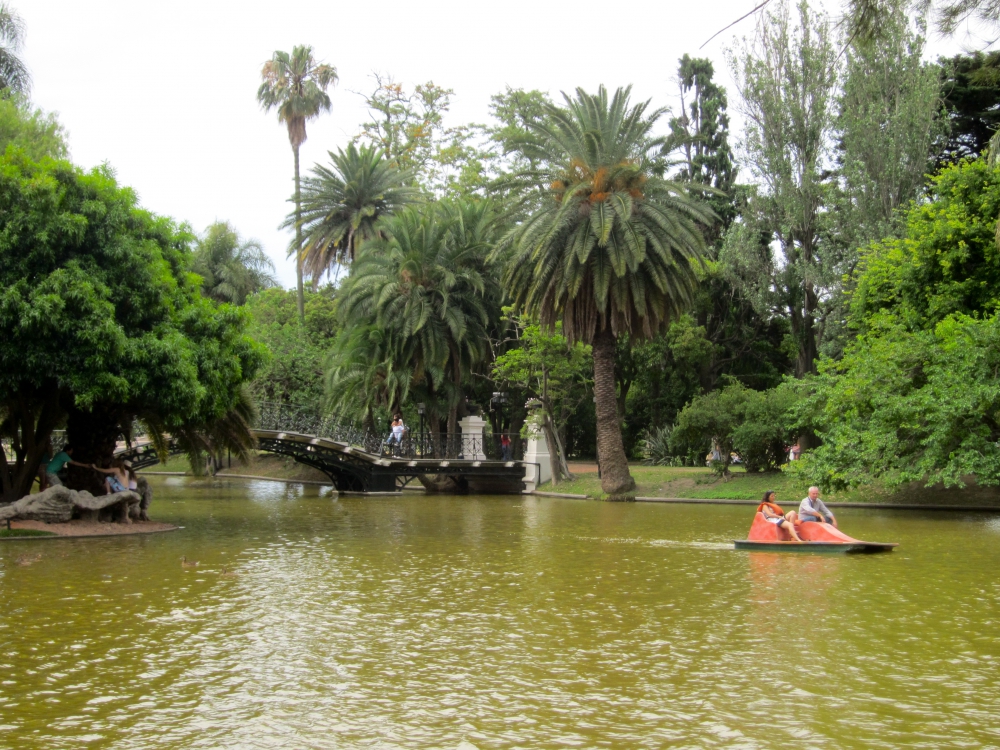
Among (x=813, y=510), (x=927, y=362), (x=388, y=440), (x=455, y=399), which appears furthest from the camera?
(x=455, y=399)

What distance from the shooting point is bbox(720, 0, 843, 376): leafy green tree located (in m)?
38.1

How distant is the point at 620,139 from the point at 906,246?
32.4 feet

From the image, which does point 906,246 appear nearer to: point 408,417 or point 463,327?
point 463,327

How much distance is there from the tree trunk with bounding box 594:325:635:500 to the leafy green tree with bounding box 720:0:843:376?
904 centimetres

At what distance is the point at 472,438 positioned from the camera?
42812 mm

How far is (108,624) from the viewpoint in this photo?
11.8 metres

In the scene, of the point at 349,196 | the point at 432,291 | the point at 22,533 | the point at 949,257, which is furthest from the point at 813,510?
the point at 349,196

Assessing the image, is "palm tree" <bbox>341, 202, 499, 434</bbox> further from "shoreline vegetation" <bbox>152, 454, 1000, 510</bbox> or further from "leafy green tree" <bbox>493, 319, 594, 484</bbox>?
"shoreline vegetation" <bbox>152, 454, 1000, 510</bbox>

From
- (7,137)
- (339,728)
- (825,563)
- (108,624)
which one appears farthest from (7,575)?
(7,137)

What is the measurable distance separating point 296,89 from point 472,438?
84.0 feet

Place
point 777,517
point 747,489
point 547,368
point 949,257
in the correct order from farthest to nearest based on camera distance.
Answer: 1. point 547,368
2. point 747,489
3. point 949,257
4. point 777,517

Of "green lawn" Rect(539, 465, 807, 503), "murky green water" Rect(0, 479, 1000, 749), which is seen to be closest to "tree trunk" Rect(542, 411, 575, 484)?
"green lawn" Rect(539, 465, 807, 503)

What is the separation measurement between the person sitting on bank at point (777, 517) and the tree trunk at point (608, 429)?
15.1 metres

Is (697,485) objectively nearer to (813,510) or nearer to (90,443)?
(813,510)
